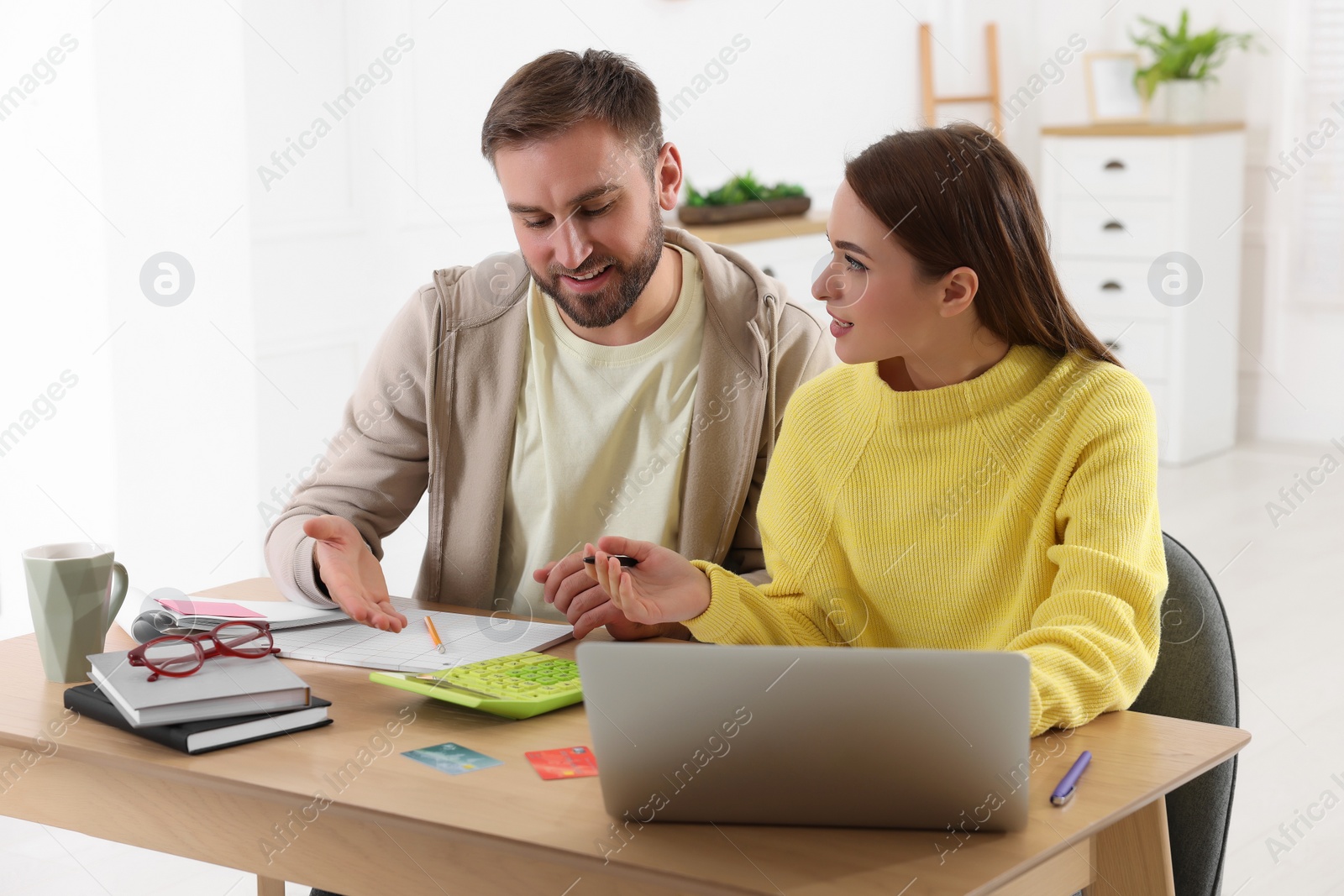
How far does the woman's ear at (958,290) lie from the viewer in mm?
1413

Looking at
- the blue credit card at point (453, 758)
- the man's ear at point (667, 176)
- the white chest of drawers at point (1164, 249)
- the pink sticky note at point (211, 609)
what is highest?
the man's ear at point (667, 176)

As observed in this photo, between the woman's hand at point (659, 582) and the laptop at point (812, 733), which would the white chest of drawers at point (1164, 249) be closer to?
the woman's hand at point (659, 582)

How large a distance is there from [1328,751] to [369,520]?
6.93 feet

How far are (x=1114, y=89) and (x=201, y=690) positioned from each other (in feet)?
18.1

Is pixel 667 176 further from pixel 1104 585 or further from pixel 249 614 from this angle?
pixel 1104 585

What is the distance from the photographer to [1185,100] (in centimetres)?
569

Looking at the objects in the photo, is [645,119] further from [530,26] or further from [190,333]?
[530,26]

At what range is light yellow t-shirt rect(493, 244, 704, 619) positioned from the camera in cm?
184

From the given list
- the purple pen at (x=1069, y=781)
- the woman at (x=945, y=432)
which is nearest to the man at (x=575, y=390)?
the woman at (x=945, y=432)

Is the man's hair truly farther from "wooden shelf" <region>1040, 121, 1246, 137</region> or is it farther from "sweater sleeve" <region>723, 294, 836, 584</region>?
"wooden shelf" <region>1040, 121, 1246, 137</region>

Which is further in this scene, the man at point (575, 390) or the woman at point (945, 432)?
Result: the man at point (575, 390)

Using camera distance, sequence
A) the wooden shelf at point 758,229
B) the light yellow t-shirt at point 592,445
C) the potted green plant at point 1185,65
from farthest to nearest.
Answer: the potted green plant at point 1185,65, the wooden shelf at point 758,229, the light yellow t-shirt at point 592,445

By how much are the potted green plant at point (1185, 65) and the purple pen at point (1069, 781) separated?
5.13 meters

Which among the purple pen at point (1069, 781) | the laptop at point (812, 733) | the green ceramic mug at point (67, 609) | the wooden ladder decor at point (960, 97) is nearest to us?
the laptop at point (812, 733)
